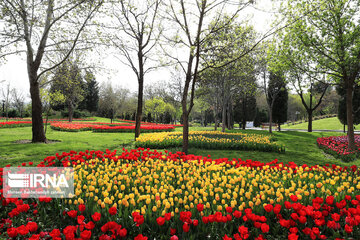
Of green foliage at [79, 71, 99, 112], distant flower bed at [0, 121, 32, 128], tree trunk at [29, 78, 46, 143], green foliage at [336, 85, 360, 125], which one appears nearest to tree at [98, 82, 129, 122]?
green foliage at [79, 71, 99, 112]

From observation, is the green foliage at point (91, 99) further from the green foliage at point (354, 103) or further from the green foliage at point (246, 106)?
the green foliage at point (354, 103)

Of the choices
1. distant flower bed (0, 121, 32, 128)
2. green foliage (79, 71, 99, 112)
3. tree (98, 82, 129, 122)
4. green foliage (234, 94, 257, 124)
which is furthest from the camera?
green foliage (79, 71, 99, 112)

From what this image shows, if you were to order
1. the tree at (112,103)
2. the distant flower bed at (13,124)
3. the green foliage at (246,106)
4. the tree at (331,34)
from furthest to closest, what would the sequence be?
the tree at (112,103)
the green foliage at (246,106)
the distant flower bed at (13,124)
the tree at (331,34)

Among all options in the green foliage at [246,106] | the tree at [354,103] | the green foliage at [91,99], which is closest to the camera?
the tree at [354,103]

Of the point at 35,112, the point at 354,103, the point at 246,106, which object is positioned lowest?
the point at 35,112

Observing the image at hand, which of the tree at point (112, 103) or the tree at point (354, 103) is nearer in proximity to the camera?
the tree at point (354, 103)

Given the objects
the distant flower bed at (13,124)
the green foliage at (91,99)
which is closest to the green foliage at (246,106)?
the distant flower bed at (13,124)

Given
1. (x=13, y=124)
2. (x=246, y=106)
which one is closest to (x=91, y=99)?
(x=13, y=124)

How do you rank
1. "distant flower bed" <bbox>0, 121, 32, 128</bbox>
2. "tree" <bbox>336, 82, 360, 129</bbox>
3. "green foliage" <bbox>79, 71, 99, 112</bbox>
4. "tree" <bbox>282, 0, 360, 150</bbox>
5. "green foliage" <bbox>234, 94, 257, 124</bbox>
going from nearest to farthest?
"tree" <bbox>282, 0, 360, 150</bbox> < "tree" <bbox>336, 82, 360, 129</bbox> < "distant flower bed" <bbox>0, 121, 32, 128</bbox> < "green foliage" <bbox>234, 94, 257, 124</bbox> < "green foliage" <bbox>79, 71, 99, 112</bbox>

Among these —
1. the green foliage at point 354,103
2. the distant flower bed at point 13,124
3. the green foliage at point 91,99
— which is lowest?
the distant flower bed at point 13,124

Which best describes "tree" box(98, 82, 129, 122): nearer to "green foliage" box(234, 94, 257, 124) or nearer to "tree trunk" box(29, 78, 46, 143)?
"green foliage" box(234, 94, 257, 124)

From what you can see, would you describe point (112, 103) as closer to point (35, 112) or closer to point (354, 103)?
point (35, 112)

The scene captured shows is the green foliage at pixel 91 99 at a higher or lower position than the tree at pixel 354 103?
higher

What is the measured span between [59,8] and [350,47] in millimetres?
14253
